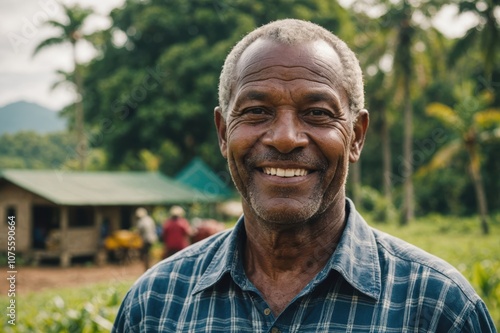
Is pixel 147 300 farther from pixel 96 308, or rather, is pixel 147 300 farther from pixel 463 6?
pixel 463 6

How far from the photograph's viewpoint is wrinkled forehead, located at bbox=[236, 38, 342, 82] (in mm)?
2074

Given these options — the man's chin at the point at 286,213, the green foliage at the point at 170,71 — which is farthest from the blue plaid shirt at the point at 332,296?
the green foliage at the point at 170,71

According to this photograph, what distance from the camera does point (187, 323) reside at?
206 centimetres

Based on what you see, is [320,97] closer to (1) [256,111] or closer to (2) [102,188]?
(1) [256,111]

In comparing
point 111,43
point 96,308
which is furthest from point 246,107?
point 111,43

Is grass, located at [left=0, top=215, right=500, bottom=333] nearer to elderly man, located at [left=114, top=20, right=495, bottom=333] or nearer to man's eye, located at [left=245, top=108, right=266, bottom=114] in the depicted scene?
elderly man, located at [left=114, top=20, right=495, bottom=333]

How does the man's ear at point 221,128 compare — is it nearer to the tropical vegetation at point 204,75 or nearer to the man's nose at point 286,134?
the man's nose at point 286,134

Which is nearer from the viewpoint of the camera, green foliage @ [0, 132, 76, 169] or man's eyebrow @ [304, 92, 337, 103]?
man's eyebrow @ [304, 92, 337, 103]

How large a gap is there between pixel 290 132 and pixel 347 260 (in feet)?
1.59

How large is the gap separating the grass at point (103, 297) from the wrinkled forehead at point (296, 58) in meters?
3.03

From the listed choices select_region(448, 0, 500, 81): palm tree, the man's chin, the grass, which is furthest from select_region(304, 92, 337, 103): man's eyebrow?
select_region(448, 0, 500, 81): palm tree

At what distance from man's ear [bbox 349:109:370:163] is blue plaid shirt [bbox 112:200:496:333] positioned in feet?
0.65

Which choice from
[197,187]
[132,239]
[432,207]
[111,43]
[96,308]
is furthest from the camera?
[432,207]

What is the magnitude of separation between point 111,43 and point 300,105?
27.5 metres
